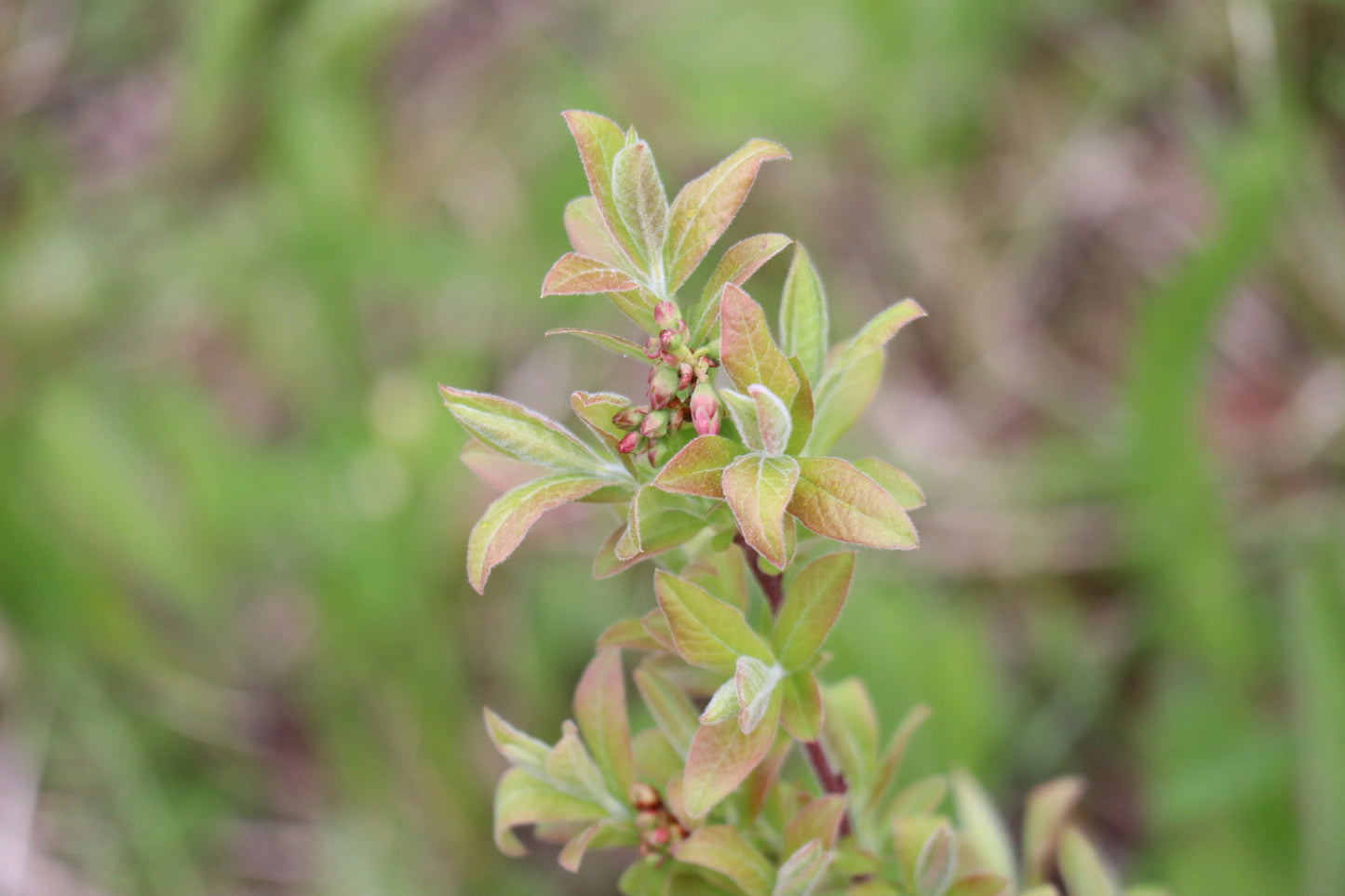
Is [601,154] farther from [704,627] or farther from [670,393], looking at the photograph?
[704,627]

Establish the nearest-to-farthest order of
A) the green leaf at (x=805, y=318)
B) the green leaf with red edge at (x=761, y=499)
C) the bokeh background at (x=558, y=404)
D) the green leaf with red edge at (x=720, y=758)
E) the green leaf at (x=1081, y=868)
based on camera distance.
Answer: the green leaf with red edge at (x=761, y=499)
the green leaf with red edge at (x=720, y=758)
the green leaf at (x=805, y=318)
the green leaf at (x=1081, y=868)
the bokeh background at (x=558, y=404)

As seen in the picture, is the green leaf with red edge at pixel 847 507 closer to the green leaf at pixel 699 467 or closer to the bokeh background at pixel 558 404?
the green leaf at pixel 699 467

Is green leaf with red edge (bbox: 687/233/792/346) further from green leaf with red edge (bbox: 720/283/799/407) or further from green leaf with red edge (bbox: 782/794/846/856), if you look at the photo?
green leaf with red edge (bbox: 782/794/846/856)

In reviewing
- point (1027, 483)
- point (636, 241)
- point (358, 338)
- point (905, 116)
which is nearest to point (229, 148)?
point (358, 338)

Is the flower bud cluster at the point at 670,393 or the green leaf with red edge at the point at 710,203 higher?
the green leaf with red edge at the point at 710,203

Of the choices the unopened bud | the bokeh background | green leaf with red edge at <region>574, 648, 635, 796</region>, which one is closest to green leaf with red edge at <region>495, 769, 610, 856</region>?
green leaf with red edge at <region>574, 648, 635, 796</region>

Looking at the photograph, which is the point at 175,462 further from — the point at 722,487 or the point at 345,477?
the point at 722,487

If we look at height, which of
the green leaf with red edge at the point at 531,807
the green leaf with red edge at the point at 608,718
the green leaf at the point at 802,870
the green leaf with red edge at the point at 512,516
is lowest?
the green leaf at the point at 802,870

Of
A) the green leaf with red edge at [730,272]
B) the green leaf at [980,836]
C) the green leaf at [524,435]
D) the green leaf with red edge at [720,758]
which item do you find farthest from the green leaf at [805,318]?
the green leaf at [980,836]
